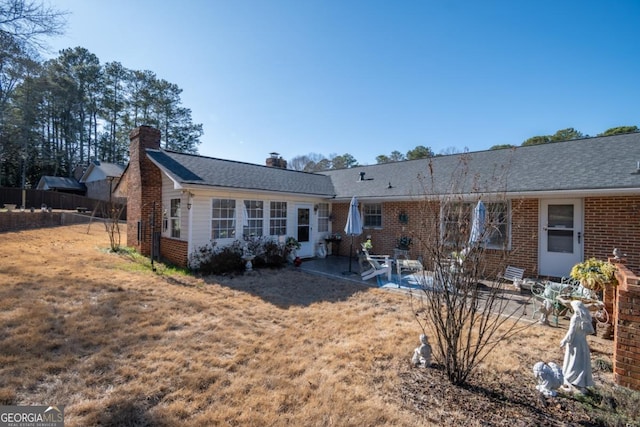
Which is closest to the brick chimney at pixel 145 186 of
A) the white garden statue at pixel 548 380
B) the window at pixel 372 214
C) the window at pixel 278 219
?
the window at pixel 278 219

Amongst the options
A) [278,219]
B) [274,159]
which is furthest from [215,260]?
[274,159]

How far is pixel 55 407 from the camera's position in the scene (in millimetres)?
2812

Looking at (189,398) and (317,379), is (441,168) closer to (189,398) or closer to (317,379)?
(317,379)

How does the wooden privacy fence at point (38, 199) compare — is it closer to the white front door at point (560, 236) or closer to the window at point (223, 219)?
the window at point (223, 219)

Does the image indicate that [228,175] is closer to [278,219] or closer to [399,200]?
[278,219]

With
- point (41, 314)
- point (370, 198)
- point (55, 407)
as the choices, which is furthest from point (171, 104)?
point (55, 407)

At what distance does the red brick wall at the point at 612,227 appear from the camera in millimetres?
7090

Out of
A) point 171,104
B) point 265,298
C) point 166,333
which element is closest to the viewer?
point 166,333

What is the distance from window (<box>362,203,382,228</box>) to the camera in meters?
12.1

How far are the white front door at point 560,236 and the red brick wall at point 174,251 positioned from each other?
36.9 feet

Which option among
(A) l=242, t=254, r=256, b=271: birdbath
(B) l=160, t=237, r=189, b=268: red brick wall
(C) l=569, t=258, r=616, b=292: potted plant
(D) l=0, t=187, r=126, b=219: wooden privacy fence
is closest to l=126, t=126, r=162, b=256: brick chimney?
(B) l=160, t=237, r=189, b=268: red brick wall

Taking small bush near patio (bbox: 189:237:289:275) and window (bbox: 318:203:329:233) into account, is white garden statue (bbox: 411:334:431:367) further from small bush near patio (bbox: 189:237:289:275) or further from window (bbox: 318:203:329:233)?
window (bbox: 318:203:329:233)

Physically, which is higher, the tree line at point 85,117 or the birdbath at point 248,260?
the tree line at point 85,117

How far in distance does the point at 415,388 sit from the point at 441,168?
10.5 meters
